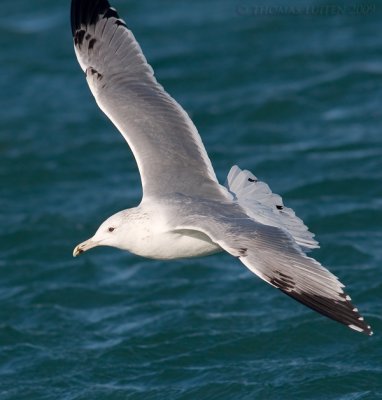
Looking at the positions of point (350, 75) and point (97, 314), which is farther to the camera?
point (350, 75)

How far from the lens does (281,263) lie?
6.74 m

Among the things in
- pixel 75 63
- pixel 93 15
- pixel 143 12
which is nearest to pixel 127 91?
pixel 93 15

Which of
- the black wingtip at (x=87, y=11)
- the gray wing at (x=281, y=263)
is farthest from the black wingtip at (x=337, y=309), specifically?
the black wingtip at (x=87, y=11)

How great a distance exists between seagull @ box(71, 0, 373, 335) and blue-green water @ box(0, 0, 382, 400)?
51.4 inches

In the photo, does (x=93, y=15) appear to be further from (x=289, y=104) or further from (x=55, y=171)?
(x=289, y=104)

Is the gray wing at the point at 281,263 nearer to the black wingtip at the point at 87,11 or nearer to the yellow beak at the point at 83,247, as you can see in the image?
the yellow beak at the point at 83,247

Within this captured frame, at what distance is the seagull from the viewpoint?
6.64 meters

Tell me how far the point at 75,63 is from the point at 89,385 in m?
7.02

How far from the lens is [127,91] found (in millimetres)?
8984

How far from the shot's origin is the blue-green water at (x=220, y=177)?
28.9 feet

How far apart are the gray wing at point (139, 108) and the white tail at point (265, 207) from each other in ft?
0.49

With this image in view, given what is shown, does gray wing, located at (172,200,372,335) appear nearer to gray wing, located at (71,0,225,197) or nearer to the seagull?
the seagull

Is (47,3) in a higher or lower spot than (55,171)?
higher

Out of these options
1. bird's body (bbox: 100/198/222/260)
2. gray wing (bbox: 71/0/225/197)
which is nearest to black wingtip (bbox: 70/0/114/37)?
gray wing (bbox: 71/0/225/197)
